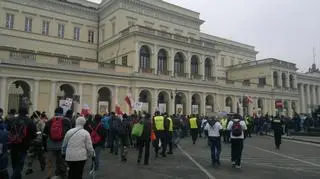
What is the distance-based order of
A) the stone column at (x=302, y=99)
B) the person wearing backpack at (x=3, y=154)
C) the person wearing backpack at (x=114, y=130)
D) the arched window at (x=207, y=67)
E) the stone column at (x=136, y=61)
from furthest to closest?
the stone column at (x=302, y=99) < the arched window at (x=207, y=67) < the stone column at (x=136, y=61) < the person wearing backpack at (x=114, y=130) < the person wearing backpack at (x=3, y=154)

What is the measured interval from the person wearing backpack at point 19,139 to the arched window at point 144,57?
97.7 feet

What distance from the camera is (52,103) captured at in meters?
30.9

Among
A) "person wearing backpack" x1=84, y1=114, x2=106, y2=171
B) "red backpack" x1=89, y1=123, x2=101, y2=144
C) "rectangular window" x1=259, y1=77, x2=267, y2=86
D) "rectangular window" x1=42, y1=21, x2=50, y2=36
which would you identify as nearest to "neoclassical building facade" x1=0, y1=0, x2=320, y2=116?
"rectangular window" x1=42, y1=21, x2=50, y2=36

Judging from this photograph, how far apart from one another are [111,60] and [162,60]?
7.25m

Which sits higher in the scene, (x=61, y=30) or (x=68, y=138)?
(x=61, y=30)

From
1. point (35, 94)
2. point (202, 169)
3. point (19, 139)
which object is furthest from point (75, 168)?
point (35, 94)

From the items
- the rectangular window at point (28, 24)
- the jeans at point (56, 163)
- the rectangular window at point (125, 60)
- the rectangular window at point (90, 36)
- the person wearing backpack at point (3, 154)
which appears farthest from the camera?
the rectangular window at point (90, 36)

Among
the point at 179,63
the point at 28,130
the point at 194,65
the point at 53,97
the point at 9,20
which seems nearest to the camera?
the point at 28,130

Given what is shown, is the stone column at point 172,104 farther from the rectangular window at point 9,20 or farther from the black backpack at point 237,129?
the black backpack at point 237,129

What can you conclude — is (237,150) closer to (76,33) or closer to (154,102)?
(154,102)

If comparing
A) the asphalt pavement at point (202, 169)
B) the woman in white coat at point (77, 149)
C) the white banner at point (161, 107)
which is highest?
the white banner at point (161, 107)

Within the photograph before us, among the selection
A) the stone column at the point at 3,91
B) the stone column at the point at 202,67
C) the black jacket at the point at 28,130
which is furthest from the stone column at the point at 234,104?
the black jacket at the point at 28,130

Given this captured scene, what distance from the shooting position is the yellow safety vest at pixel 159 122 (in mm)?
15023

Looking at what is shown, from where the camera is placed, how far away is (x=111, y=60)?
140 ft
